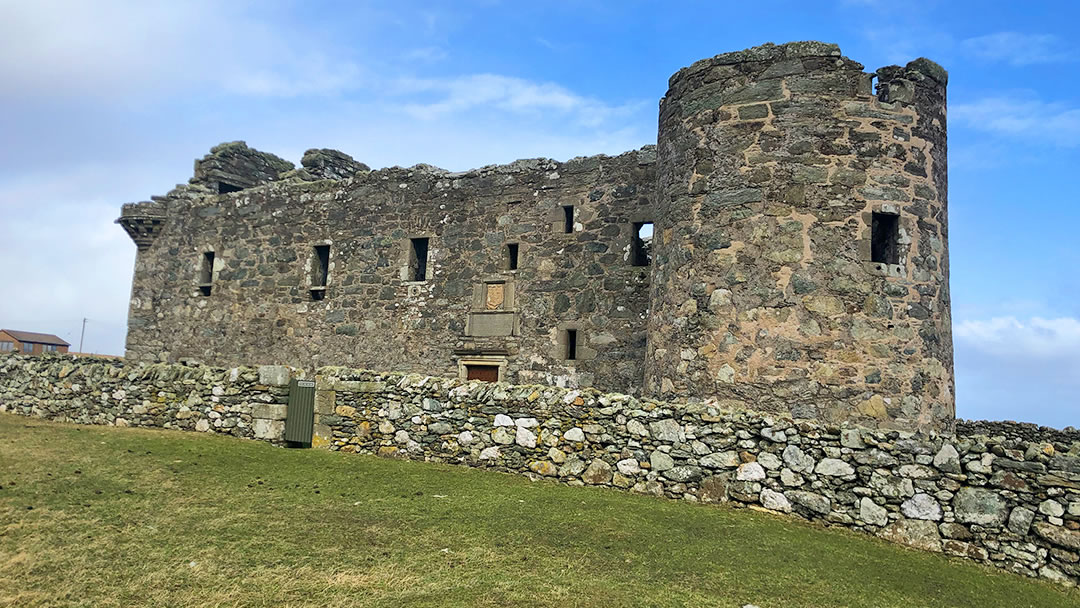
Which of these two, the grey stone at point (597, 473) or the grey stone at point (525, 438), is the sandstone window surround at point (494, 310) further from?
the grey stone at point (597, 473)

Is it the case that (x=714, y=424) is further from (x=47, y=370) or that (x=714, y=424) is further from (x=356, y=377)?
(x=47, y=370)

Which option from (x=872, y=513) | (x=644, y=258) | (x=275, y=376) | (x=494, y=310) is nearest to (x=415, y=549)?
(x=872, y=513)

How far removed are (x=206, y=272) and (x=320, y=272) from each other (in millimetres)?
3868

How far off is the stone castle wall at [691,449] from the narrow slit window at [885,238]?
3.00 meters

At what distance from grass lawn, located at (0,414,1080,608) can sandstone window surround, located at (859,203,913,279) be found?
14.2ft

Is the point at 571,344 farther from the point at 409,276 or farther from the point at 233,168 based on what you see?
the point at 233,168

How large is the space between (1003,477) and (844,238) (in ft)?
13.9

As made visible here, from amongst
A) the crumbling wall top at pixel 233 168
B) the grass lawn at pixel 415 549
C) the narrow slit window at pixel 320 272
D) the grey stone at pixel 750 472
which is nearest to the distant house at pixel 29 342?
the crumbling wall top at pixel 233 168

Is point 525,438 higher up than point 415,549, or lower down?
higher up

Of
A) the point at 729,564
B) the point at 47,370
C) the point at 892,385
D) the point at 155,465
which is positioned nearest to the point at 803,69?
the point at 892,385

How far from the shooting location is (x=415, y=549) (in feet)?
20.5

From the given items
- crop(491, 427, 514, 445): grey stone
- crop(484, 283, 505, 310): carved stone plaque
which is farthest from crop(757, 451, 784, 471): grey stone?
crop(484, 283, 505, 310): carved stone plaque

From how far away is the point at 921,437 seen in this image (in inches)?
287

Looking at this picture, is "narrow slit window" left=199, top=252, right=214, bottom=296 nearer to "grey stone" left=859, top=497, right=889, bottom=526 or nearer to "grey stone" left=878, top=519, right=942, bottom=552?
"grey stone" left=859, top=497, right=889, bottom=526
